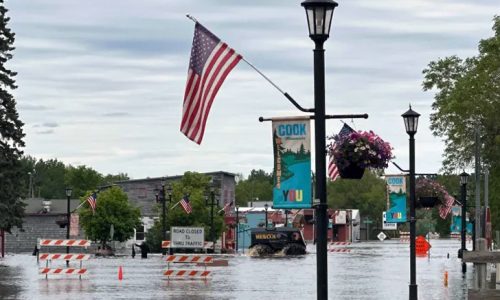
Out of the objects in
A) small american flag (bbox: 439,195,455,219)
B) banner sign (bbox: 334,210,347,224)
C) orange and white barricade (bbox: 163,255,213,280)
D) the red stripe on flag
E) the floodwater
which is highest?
banner sign (bbox: 334,210,347,224)

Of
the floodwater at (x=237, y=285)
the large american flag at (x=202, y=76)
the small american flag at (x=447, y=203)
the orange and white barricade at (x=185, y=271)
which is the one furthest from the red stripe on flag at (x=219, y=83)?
the orange and white barricade at (x=185, y=271)

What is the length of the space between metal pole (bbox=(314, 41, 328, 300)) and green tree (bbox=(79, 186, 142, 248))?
92907 millimetres

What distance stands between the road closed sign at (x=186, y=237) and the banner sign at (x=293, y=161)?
3792 centimetres

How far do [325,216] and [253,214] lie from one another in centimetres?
13897

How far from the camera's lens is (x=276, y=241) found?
301 ft

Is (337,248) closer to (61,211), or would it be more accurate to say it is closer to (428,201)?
(61,211)

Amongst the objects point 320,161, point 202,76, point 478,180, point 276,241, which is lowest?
point 276,241

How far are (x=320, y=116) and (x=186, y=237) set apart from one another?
39510 mm

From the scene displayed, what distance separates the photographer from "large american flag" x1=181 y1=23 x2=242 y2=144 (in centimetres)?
1780

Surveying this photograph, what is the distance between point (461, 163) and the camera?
6988 centimetres

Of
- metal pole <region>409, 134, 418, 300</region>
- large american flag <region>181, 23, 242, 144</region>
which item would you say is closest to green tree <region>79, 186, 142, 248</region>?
metal pole <region>409, 134, 418, 300</region>

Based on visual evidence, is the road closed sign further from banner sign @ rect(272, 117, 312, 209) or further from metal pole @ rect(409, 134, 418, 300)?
banner sign @ rect(272, 117, 312, 209)

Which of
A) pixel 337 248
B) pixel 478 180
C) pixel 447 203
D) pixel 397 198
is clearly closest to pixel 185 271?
pixel 447 203

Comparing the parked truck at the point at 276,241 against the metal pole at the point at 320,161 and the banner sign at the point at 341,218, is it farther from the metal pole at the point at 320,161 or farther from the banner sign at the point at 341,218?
the banner sign at the point at 341,218
